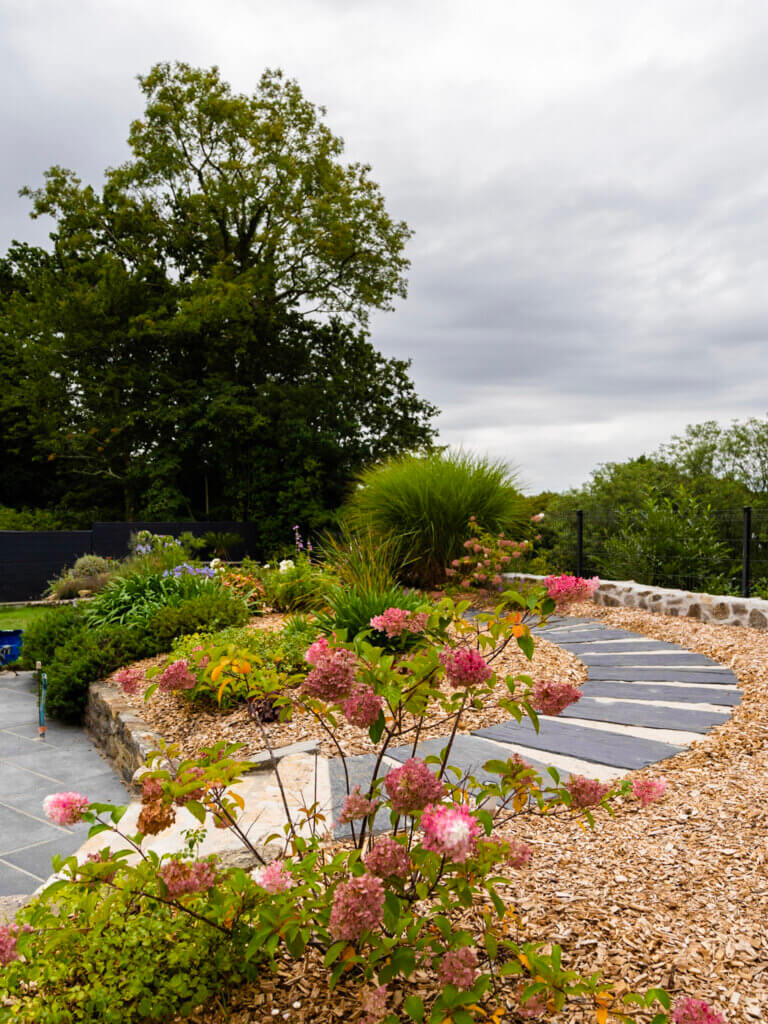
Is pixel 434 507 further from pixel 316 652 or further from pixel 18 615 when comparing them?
pixel 18 615

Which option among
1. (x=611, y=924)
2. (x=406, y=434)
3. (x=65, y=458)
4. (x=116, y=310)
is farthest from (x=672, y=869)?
(x=65, y=458)

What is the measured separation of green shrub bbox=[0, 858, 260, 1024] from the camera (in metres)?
1.23

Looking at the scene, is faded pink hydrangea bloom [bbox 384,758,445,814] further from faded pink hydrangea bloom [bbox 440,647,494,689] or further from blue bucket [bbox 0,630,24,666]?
blue bucket [bbox 0,630,24,666]

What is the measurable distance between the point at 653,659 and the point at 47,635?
4802 millimetres

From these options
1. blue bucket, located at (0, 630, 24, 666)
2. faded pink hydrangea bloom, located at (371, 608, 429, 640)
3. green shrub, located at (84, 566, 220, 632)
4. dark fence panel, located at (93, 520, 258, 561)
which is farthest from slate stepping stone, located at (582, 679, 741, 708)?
dark fence panel, located at (93, 520, 258, 561)

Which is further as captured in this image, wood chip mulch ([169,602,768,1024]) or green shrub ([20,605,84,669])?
green shrub ([20,605,84,669])

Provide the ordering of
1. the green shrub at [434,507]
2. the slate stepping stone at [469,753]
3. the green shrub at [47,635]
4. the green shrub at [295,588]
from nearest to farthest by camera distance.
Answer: the slate stepping stone at [469,753], the green shrub at [47,635], the green shrub at [295,588], the green shrub at [434,507]

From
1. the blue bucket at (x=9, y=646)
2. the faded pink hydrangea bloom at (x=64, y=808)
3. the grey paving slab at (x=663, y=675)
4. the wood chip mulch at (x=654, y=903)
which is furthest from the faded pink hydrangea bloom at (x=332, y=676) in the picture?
the blue bucket at (x=9, y=646)

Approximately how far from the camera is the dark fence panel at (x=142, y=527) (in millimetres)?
11648

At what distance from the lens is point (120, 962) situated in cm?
129

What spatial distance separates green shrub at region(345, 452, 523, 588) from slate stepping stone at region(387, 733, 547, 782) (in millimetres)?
3669

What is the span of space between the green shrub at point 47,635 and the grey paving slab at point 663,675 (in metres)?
4.07

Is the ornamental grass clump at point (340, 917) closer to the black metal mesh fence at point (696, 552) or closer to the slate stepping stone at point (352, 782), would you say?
the slate stepping stone at point (352, 782)

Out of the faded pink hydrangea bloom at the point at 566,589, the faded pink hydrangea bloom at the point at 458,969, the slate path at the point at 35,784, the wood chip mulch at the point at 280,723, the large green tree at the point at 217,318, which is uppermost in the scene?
the large green tree at the point at 217,318
